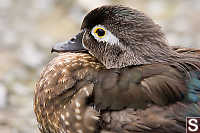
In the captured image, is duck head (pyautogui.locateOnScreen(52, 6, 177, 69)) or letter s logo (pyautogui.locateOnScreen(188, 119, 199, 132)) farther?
duck head (pyautogui.locateOnScreen(52, 6, 177, 69))

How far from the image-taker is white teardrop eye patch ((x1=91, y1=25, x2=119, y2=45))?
2027 millimetres

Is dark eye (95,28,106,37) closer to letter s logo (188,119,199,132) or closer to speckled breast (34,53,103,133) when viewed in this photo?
speckled breast (34,53,103,133)

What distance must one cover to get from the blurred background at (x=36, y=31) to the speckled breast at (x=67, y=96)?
88 centimetres

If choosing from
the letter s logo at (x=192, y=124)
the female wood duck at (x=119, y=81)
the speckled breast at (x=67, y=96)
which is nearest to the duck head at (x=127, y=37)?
the female wood duck at (x=119, y=81)

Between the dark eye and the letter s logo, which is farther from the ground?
the dark eye

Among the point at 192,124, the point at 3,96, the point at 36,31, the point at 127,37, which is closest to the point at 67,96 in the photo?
the point at 127,37

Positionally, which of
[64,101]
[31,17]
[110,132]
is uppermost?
[31,17]


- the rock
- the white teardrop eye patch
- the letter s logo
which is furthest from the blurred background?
the letter s logo

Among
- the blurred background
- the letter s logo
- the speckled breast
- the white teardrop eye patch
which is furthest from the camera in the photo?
the blurred background

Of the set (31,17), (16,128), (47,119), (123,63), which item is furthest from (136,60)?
(31,17)

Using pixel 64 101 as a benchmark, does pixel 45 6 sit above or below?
above

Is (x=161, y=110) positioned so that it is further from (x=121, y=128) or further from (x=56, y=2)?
(x=56, y=2)

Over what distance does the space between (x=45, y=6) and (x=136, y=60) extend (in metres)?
2.75

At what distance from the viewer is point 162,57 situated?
6.38 feet
